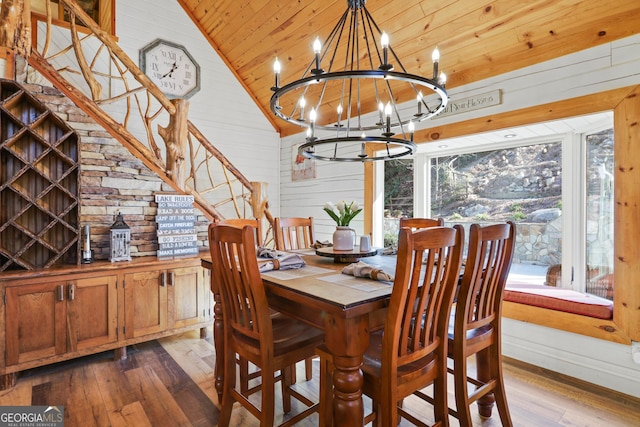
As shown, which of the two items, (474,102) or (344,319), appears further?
(474,102)

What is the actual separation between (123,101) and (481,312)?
455cm

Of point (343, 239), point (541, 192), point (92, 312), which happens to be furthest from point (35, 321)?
point (541, 192)

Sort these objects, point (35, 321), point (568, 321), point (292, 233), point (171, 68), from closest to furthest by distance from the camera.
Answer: point (35, 321)
point (568, 321)
point (292, 233)
point (171, 68)

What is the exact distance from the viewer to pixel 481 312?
1.87 metres

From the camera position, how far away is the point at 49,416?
6.93 ft

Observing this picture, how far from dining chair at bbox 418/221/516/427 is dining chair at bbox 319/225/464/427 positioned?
0.13 metres

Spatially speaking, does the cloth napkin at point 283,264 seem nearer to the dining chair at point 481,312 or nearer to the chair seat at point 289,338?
the chair seat at point 289,338

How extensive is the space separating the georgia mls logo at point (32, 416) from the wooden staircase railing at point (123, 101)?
75.7 inches

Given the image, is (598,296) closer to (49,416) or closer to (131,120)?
(49,416)

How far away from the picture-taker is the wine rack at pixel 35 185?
8.57 ft

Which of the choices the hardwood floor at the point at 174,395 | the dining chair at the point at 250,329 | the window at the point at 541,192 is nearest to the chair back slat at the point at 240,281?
the dining chair at the point at 250,329

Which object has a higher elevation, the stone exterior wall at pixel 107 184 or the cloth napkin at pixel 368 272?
the stone exterior wall at pixel 107 184

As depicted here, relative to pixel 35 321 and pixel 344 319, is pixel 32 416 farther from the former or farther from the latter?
pixel 344 319

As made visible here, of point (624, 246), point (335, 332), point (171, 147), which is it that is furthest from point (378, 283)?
point (171, 147)
